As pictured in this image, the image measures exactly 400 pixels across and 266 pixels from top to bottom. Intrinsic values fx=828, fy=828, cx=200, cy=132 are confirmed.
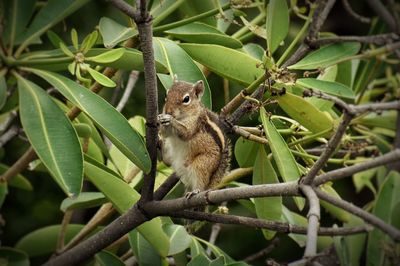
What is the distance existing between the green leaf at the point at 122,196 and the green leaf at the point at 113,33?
398 mm

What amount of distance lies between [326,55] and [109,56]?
2.31 feet

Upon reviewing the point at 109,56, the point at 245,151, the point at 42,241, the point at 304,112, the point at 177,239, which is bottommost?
the point at 42,241

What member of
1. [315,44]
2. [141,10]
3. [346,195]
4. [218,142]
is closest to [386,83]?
[346,195]

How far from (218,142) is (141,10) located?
0.88 metres

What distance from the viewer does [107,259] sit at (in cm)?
282

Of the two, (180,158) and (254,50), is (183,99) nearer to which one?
(180,158)

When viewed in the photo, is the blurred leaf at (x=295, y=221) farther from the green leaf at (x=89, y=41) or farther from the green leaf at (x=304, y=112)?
the green leaf at (x=89, y=41)

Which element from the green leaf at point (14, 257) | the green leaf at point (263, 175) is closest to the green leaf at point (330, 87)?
the green leaf at point (263, 175)

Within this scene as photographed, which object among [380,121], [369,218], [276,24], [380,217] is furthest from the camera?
[380,121]

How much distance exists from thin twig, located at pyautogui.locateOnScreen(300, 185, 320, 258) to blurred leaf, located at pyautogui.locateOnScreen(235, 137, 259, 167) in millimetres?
799

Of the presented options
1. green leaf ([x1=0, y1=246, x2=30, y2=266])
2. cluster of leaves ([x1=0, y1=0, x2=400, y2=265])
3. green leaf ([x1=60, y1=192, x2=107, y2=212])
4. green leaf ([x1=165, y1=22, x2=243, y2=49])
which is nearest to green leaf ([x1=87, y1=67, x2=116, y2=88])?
cluster of leaves ([x1=0, y1=0, x2=400, y2=265])

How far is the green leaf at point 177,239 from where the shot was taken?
2.69 m

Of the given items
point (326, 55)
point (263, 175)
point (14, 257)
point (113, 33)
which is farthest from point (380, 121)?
point (14, 257)

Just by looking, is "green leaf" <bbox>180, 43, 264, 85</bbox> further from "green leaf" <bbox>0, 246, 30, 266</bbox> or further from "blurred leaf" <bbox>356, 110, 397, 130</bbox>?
"green leaf" <bbox>0, 246, 30, 266</bbox>
